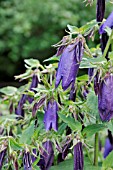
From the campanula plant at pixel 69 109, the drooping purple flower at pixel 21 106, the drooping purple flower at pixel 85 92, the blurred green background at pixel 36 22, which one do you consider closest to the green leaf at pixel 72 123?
the campanula plant at pixel 69 109

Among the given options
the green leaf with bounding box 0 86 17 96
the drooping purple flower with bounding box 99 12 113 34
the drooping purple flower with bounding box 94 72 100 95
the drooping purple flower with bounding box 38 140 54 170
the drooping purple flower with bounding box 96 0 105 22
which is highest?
the drooping purple flower with bounding box 96 0 105 22

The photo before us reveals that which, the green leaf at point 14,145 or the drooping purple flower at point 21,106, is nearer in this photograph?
the green leaf at point 14,145

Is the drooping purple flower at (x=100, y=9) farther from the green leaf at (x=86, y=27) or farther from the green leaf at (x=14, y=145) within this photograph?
the green leaf at (x=14, y=145)

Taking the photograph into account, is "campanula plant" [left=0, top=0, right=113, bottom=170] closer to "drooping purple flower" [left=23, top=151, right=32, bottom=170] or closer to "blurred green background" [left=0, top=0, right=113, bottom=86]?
"drooping purple flower" [left=23, top=151, right=32, bottom=170]

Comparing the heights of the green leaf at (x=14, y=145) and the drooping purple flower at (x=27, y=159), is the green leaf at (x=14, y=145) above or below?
above

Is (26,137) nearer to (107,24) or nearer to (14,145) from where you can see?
(14,145)

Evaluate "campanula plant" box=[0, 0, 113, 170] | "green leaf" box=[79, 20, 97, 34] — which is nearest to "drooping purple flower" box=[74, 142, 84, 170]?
"campanula plant" box=[0, 0, 113, 170]
